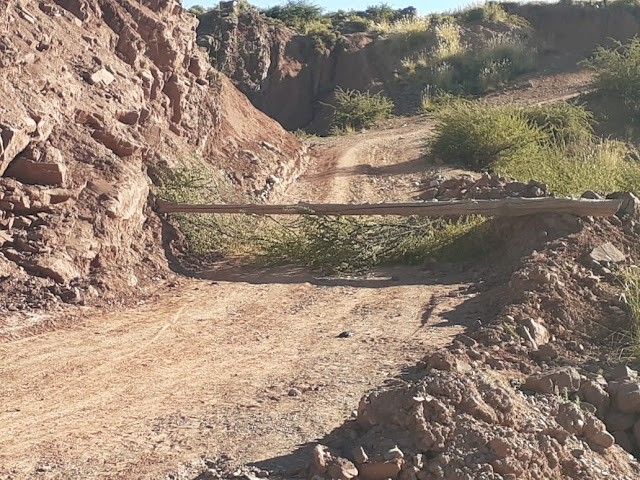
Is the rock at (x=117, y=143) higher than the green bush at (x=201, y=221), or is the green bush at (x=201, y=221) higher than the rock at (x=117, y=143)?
the rock at (x=117, y=143)

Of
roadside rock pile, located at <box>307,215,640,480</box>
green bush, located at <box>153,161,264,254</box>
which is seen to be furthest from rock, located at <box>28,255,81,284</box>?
roadside rock pile, located at <box>307,215,640,480</box>

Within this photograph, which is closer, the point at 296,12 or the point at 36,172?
the point at 36,172

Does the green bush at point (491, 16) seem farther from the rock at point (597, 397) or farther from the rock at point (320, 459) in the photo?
the rock at point (320, 459)

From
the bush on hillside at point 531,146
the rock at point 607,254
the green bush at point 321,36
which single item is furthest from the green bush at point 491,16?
the rock at point 607,254

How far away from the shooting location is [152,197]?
9289 mm

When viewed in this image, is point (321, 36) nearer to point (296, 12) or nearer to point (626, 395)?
point (296, 12)

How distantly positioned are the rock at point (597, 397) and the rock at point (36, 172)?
15.8 ft

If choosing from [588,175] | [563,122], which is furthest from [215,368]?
[563,122]

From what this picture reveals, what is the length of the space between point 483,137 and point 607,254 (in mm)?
7845

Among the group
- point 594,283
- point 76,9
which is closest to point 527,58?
point 76,9

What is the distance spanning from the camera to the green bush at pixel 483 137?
14.4 m

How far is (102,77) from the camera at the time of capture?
9.35 meters

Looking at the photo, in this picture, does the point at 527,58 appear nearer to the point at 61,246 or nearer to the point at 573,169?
the point at 573,169

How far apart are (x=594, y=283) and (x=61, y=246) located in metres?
4.20
